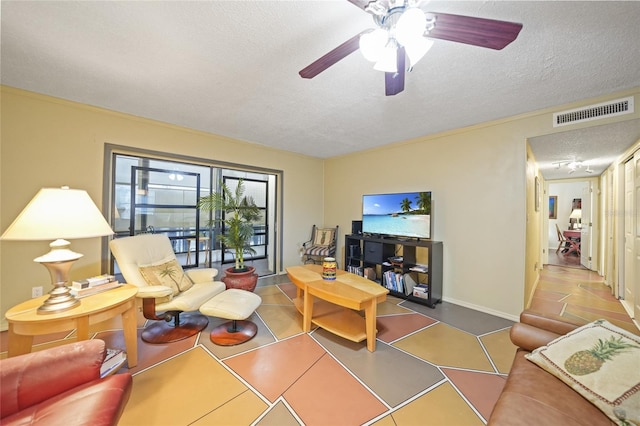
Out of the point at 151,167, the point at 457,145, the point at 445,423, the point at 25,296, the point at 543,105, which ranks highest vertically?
the point at 543,105

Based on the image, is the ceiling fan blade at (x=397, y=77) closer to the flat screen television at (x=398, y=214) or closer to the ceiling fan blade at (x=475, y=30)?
the ceiling fan blade at (x=475, y=30)

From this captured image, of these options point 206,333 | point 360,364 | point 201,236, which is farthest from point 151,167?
point 360,364

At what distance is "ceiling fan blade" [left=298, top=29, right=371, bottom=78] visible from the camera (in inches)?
48.4

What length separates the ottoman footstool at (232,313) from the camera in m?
2.20

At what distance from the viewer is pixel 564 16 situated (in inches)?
55.5

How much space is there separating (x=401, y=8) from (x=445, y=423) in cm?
224

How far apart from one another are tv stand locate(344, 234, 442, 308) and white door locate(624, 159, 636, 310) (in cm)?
214

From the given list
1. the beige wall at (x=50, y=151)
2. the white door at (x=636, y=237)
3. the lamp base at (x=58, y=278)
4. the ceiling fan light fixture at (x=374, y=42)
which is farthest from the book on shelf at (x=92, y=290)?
the white door at (x=636, y=237)

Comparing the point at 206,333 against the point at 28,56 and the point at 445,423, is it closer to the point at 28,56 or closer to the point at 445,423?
the point at 445,423

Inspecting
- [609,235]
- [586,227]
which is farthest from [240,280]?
[586,227]

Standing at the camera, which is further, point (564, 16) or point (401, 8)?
point (564, 16)

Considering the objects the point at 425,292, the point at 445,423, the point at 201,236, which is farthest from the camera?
the point at 201,236

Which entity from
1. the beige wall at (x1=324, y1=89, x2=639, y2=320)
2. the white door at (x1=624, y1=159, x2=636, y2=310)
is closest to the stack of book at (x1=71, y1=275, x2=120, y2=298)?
the beige wall at (x1=324, y1=89, x2=639, y2=320)

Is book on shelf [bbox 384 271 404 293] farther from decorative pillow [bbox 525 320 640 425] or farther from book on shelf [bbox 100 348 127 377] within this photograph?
book on shelf [bbox 100 348 127 377]
